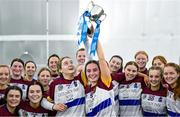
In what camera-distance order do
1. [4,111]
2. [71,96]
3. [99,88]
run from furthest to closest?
[71,96] → [99,88] → [4,111]

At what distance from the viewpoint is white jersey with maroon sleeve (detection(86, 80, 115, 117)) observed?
3000 millimetres

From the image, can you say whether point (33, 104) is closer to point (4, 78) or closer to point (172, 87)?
point (4, 78)

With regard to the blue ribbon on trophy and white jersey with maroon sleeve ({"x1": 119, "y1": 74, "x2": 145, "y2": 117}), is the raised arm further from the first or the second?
white jersey with maroon sleeve ({"x1": 119, "y1": 74, "x2": 145, "y2": 117})

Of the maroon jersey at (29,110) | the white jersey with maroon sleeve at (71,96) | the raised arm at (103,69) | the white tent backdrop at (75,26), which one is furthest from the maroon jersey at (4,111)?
the white tent backdrop at (75,26)

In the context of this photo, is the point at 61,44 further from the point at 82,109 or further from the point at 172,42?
the point at 82,109

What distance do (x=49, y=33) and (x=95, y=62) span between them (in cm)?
259

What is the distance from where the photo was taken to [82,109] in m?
3.14

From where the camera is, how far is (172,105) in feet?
10.4

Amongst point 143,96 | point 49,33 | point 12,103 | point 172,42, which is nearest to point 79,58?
Result: point 143,96

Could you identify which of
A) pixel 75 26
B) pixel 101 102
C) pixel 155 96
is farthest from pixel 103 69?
pixel 75 26

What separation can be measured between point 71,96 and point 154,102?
0.83m

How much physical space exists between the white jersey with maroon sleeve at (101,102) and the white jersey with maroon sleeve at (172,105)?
564 millimetres

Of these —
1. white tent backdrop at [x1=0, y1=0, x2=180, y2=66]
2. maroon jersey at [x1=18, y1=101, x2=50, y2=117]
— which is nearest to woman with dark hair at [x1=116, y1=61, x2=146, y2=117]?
maroon jersey at [x1=18, y1=101, x2=50, y2=117]

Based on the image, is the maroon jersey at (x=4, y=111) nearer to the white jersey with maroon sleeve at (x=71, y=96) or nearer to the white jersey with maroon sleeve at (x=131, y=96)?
the white jersey with maroon sleeve at (x=71, y=96)
